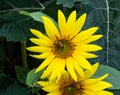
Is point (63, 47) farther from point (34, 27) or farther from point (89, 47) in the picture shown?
point (34, 27)

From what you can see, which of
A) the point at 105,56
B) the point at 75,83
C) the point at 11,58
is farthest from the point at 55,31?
the point at 11,58

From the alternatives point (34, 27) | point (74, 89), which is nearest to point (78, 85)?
point (74, 89)

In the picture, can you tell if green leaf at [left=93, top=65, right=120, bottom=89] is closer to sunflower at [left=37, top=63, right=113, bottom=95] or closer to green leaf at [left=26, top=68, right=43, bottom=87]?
sunflower at [left=37, top=63, right=113, bottom=95]

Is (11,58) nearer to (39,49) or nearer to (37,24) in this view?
(37,24)

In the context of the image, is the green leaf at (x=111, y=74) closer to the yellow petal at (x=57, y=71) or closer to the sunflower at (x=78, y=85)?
the sunflower at (x=78, y=85)

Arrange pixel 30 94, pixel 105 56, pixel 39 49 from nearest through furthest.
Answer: pixel 39 49
pixel 105 56
pixel 30 94

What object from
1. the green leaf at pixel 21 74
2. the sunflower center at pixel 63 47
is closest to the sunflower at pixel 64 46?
the sunflower center at pixel 63 47

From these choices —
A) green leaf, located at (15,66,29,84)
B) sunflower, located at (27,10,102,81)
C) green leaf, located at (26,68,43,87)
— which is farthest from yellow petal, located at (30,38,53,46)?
green leaf, located at (15,66,29,84)

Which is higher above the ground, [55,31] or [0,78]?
[55,31]
